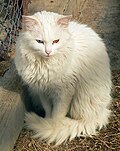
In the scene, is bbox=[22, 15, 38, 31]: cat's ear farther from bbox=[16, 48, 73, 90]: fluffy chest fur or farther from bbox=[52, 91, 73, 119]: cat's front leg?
bbox=[52, 91, 73, 119]: cat's front leg

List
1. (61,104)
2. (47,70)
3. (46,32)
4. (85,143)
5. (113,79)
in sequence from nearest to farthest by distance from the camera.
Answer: (46,32) < (47,70) < (61,104) < (85,143) < (113,79)

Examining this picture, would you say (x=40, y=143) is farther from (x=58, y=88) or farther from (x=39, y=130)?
(x=58, y=88)

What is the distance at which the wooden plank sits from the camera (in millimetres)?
2656

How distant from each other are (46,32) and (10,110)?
27.7 inches

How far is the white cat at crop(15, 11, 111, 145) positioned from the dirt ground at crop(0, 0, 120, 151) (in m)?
0.06

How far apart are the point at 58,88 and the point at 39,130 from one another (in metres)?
0.37

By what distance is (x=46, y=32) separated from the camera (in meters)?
2.33

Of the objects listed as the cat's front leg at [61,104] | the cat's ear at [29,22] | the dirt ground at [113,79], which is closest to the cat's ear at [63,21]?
the cat's ear at [29,22]

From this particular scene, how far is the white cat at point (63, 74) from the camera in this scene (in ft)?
7.80

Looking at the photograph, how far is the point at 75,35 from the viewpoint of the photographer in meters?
→ 2.66

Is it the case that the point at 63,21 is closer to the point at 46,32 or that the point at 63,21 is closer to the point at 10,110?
the point at 46,32

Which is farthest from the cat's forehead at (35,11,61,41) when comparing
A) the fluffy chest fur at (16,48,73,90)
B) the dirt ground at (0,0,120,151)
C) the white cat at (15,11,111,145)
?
the dirt ground at (0,0,120,151)

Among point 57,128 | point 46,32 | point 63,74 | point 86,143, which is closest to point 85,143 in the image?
point 86,143

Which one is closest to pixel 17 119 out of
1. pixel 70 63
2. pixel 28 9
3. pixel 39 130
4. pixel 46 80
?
pixel 39 130
